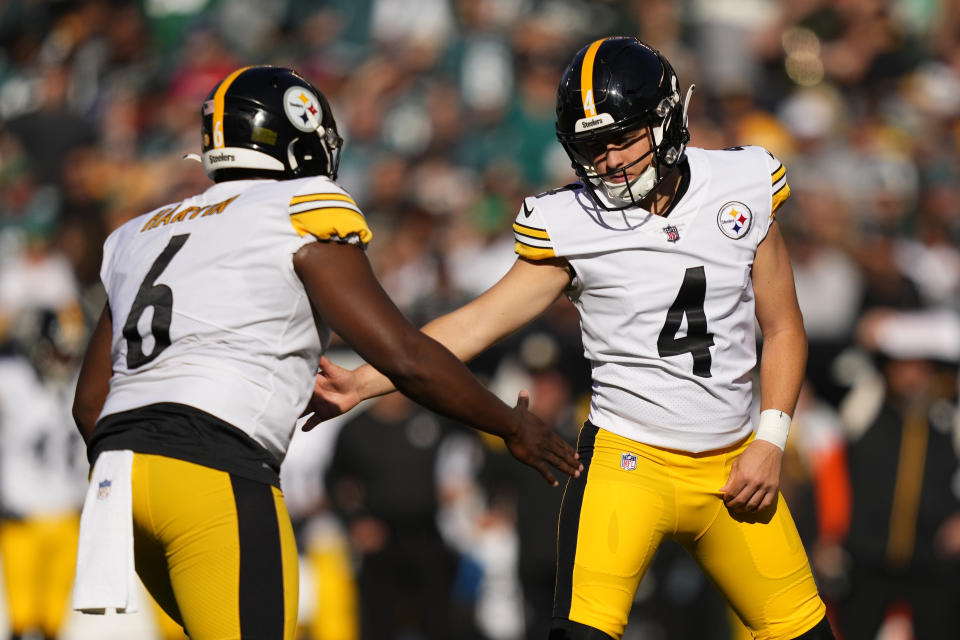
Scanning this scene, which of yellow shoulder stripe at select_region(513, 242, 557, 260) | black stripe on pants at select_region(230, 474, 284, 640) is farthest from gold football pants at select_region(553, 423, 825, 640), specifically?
black stripe on pants at select_region(230, 474, 284, 640)

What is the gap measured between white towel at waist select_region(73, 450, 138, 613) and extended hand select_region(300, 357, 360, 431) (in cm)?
88

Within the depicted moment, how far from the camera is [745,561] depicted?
4.25m

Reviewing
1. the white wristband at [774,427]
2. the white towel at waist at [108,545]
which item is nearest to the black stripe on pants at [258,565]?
the white towel at waist at [108,545]

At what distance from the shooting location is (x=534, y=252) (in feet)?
14.2

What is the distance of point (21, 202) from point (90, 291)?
2921 mm

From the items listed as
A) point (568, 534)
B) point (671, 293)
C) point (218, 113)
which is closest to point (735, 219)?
point (671, 293)

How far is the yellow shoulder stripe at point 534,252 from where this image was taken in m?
4.30

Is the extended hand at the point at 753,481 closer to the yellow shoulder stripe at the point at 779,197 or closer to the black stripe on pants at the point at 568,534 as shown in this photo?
the black stripe on pants at the point at 568,534

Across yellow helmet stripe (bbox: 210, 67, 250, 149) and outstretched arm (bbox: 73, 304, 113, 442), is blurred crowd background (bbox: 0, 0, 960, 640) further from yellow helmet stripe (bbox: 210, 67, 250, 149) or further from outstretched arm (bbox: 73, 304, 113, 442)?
yellow helmet stripe (bbox: 210, 67, 250, 149)

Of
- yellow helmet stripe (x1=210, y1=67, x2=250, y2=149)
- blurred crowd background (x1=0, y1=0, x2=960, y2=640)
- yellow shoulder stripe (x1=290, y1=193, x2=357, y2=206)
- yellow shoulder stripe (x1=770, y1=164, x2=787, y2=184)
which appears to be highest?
yellow helmet stripe (x1=210, y1=67, x2=250, y2=149)

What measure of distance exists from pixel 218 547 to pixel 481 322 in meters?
1.27

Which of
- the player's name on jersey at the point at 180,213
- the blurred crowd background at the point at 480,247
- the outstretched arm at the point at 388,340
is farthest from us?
the blurred crowd background at the point at 480,247

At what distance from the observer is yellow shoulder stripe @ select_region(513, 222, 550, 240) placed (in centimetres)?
429

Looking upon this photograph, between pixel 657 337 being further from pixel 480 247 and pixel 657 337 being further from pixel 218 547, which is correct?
pixel 480 247
